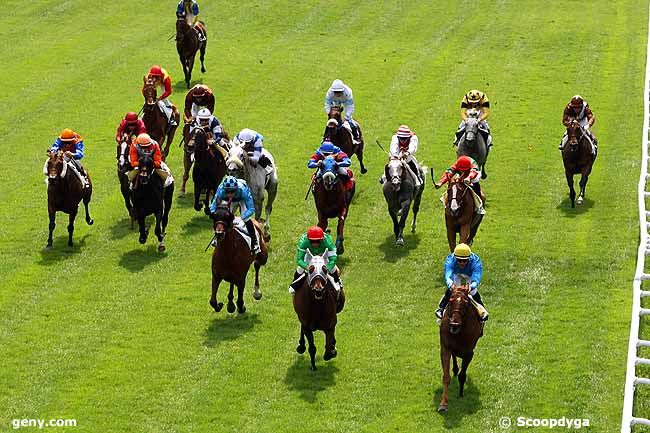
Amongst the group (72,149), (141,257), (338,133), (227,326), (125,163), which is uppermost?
(338,133)

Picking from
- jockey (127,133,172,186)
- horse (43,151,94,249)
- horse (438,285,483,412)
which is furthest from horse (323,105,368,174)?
horse (438,285,483,412)

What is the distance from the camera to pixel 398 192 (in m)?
26.1

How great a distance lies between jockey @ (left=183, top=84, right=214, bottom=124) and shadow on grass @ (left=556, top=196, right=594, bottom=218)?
25.0 ft

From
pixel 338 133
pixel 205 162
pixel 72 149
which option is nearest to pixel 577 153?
pixel 338 133

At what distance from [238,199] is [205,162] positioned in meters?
4.91

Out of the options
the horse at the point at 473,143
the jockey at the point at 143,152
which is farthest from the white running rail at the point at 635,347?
the jockey at the point at 143,152

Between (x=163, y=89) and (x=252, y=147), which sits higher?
(x=163, y=89)

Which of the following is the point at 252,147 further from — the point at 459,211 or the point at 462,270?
the point at 462,270

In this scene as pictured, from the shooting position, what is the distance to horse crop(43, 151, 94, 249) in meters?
25.3

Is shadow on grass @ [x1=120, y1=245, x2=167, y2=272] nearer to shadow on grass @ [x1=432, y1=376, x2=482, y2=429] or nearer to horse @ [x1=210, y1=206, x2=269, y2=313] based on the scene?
horse @ [x1=210, y1=206, x2=269, y2=313]

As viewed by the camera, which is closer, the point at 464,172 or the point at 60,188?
the point at 464,172

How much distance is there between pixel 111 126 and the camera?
35125mm

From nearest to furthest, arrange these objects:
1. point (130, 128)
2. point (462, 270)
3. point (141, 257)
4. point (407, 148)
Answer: point (462, 270) < point (141, 257) < point (407, 148) < point (130, 128)

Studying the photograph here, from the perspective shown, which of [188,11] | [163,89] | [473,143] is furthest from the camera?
[188,11]
